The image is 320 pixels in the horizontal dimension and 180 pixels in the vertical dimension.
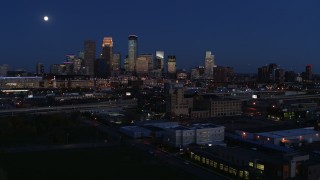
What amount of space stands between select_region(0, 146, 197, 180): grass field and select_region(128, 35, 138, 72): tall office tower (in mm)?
42007

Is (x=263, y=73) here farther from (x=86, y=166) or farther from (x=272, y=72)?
(x=86, y=166)

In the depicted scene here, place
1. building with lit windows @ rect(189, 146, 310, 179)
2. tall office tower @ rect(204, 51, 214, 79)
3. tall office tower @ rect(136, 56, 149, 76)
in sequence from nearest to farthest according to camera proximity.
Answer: building with lit windows @ rect(189, 146, 310, 179) < tall office tower @ rect(136, 56, 149, 76) < tall office tower @ rect(204, 51, 214, 79)

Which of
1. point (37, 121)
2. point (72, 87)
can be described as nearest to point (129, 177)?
point (37, 121)

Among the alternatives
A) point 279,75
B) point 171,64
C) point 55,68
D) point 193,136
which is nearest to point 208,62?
point 171,64

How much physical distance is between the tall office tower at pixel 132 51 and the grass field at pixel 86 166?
42007mm

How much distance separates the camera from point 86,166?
7445 millimetres

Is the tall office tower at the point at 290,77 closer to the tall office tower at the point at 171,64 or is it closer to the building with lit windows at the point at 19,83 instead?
the tall office tower at the point at 171,64

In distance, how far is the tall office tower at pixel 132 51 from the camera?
1977 inches

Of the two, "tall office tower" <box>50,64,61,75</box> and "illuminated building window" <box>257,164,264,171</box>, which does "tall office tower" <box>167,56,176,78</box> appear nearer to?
"tall office tower" <box>50,64,61,75</box>

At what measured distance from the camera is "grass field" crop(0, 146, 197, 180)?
6848mm

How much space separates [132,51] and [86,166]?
1709 inches

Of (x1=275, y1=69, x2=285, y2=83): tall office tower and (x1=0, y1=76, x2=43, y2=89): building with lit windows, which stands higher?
(x1=275, y1=69, x2=285, y2=83): tall office tower

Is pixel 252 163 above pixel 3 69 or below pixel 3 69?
below

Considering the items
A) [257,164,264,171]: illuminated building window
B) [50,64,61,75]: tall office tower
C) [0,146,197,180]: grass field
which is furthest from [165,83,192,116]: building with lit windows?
[50,64,61,75]: tall office tower
